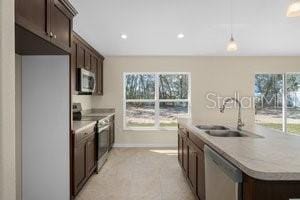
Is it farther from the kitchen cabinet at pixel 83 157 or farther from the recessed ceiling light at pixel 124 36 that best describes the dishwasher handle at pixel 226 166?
the recessed ceiling light at pixel 124 36

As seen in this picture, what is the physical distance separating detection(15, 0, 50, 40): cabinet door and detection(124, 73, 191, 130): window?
4701 mm

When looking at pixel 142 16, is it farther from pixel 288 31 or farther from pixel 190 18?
pixel 288 31

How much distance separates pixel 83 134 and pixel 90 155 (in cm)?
55

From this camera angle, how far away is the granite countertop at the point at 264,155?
1.40 m

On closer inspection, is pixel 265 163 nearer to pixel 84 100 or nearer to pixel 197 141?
pixel 197 141

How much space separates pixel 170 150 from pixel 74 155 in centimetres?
358

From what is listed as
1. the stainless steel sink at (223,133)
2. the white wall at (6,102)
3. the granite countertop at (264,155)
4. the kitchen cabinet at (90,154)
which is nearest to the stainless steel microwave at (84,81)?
the kitchen cabinet at (90,154)

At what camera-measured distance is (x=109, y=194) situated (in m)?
3.59

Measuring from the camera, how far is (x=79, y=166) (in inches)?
134

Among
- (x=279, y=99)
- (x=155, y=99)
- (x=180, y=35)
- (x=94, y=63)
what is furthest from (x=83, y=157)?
(x=279, y=99)

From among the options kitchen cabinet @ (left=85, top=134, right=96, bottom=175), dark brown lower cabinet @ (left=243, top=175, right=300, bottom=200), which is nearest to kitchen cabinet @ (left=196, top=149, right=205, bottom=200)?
dark brown lower cabinet @ (left=243, top=175, right=300, bottom=200)

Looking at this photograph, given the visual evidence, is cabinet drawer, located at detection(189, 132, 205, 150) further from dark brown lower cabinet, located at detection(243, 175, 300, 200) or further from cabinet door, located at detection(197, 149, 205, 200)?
dark brown lower cabinet, located at detection(243, 175, 300, 200)

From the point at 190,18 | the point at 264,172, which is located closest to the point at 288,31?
the point at 190,18

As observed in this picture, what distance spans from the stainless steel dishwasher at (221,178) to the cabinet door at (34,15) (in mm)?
1595
